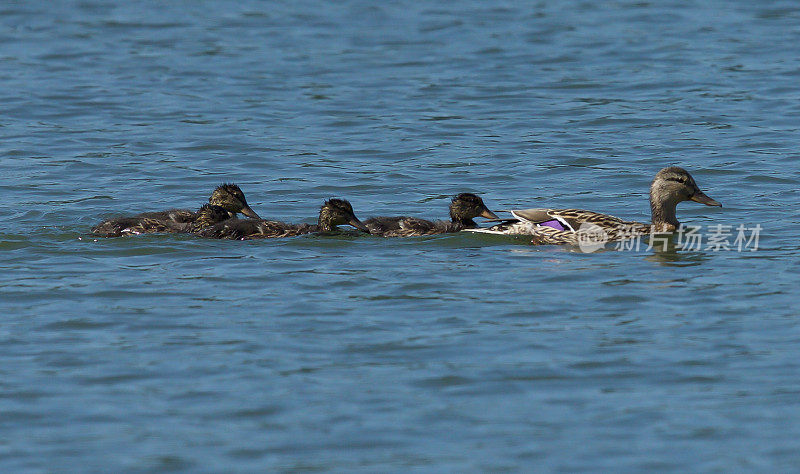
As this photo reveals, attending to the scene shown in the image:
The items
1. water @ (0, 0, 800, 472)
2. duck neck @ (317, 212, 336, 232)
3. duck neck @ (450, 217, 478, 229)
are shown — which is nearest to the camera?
water @ (0, 0, 800, 472)

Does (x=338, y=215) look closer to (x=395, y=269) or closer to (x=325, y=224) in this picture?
(x=325, y=224)

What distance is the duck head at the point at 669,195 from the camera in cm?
1096

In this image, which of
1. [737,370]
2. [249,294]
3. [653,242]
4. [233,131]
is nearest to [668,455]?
[737,370]

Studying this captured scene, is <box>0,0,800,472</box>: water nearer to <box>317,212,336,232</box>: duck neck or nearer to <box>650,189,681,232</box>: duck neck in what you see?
<box>317,212,336,232</box>: duck neck

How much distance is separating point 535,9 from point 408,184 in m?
10.8

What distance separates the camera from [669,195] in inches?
432

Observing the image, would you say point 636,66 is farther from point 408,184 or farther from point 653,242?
point 653,242

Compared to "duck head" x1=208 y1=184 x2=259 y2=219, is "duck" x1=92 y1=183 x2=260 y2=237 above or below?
below

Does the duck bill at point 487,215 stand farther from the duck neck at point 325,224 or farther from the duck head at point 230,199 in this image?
the duck head at point 230,199

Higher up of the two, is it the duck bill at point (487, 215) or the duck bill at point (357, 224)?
the duck bill at point (487, 215)

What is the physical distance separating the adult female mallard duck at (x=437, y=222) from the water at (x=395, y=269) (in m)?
0.12

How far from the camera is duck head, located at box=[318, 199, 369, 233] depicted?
1070cm

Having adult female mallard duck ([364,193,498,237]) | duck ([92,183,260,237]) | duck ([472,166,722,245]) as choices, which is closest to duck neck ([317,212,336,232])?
adult female mallard duck ([364,193,498,237])

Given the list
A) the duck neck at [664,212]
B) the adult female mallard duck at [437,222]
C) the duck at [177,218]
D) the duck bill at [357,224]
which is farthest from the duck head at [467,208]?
the duck at [177,218]
